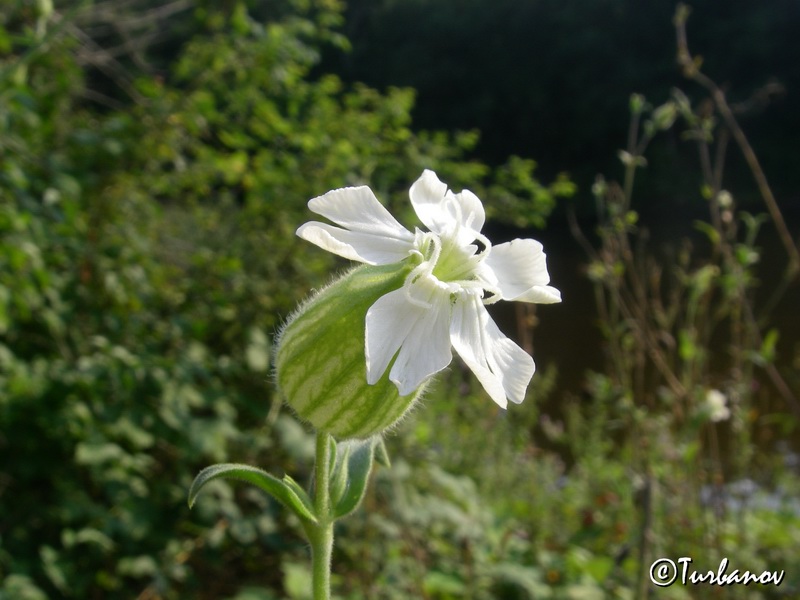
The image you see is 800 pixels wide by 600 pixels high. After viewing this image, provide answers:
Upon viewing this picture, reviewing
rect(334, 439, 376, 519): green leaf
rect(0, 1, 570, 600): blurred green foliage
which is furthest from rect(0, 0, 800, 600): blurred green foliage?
rect(334, 439, 376, 519): green leaf

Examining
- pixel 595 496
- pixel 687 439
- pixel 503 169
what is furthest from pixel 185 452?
pixel 503 169

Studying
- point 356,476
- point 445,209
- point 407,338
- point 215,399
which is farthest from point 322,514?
point 215,399

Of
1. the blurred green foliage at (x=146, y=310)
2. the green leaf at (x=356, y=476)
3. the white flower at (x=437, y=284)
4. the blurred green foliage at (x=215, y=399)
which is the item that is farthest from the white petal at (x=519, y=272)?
the blurred green foliage at (x=146, y=310)

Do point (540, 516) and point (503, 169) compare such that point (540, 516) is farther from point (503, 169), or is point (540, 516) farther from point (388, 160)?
point (503, 169)

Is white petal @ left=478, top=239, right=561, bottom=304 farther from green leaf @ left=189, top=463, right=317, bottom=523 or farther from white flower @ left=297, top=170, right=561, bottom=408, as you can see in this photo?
green leaf @ left=189, top=463, right=317, bottom=523

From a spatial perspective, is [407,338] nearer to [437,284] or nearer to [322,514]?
[437,284]

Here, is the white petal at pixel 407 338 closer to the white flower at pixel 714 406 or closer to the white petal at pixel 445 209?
the white petal at pixel 445 209
